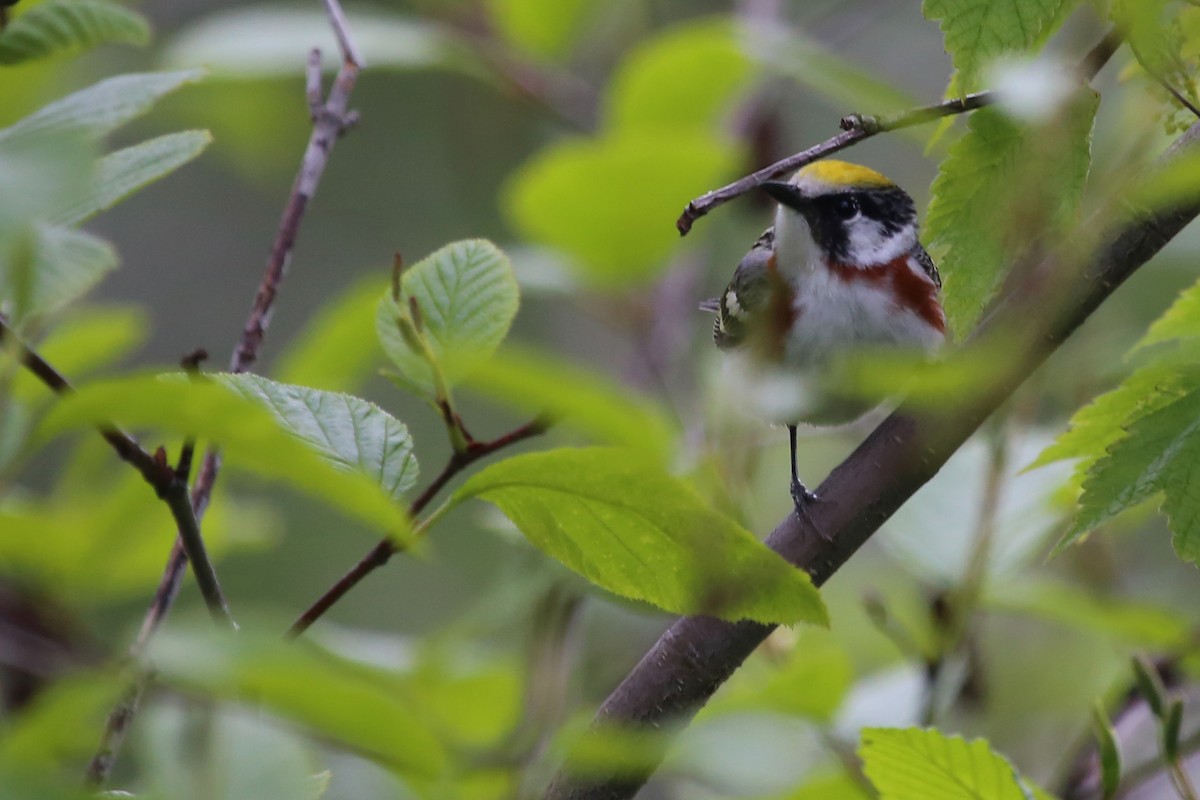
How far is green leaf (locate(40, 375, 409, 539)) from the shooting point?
2.03ft

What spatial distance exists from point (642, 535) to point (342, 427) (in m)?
0.25

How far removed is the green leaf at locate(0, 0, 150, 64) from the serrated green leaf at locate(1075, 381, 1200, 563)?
3.00ft

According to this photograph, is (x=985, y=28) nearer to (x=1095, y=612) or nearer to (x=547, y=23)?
(x=1095, y=612)

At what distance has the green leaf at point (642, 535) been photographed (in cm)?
85

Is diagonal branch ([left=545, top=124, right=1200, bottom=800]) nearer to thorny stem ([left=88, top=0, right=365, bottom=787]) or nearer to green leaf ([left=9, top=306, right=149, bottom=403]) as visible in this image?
thorny stem ([left=88, top=0, right=365, bottom=787])

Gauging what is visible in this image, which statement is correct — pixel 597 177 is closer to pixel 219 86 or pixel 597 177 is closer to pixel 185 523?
pixel 185 523

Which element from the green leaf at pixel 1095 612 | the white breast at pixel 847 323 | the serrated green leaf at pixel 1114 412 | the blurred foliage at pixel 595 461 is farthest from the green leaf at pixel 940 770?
the white breast at pixel 847 323

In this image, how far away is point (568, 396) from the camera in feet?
2.20

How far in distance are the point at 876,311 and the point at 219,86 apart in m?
2.01

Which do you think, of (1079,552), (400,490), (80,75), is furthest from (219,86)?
(400,490)

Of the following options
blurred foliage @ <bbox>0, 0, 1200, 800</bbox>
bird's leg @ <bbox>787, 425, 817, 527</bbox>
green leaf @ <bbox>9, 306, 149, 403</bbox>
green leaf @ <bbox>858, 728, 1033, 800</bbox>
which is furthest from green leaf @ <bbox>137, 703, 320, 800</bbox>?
green leaf @ <bbox>9, 306, 149, 403</bbox>

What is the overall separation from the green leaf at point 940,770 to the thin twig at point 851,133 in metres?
0.40

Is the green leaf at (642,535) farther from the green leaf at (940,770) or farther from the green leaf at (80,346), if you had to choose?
the green leaf at (80,346)

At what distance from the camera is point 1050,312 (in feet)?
3.72
